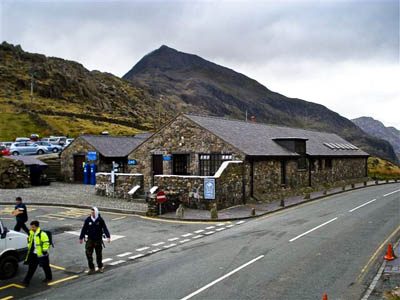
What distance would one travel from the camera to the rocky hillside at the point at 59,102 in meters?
71.9

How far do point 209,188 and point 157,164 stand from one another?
25.5ft

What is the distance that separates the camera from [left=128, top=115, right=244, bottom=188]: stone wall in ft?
81.4

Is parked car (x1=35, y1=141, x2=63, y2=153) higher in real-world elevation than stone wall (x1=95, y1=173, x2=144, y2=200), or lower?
higher

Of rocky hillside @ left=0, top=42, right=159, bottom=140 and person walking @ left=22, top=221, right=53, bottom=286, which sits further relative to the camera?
rocky hillside @ left=0, top=42, right=159, bottom=140

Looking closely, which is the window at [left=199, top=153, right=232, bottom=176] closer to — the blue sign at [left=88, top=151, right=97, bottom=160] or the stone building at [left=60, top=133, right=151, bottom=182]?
the stone building at [left=60, top=133, right=151, bottom=182]

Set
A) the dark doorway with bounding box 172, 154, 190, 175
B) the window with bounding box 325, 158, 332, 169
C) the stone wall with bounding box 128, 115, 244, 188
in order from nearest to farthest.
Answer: the stone wall with bounding box 128, 115, 244, 188, the dark doorway with bounding box 172, 154, 190, 175, the window with bounding box 325, 158, 332, 169

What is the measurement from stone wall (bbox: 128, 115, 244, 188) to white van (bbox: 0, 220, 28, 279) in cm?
1518

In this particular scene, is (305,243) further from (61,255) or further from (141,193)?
(141,193)

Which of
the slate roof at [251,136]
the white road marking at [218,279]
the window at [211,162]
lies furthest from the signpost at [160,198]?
the white road marking at [218,279]

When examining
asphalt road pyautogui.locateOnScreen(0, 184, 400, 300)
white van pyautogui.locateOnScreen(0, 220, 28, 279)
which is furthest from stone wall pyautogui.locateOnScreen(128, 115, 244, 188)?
white van pyautogui.locateOnScreen(0, 220, 28, 279)

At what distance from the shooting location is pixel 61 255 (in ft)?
41.5

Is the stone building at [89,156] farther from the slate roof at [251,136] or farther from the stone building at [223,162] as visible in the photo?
the slate roof at [251,136]

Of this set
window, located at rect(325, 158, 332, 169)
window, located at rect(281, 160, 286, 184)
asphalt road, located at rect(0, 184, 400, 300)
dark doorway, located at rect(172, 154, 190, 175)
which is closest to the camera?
asphalt road, located at rect(0, 184, 400, 300)

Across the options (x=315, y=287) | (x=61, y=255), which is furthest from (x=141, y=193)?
(x=315, y=287)
